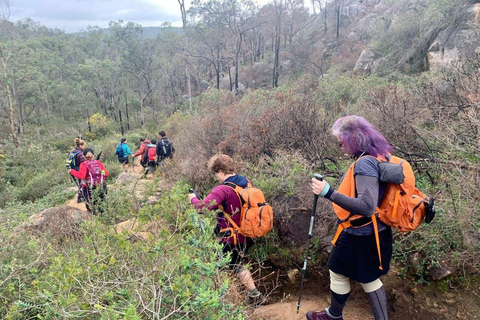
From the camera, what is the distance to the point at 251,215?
108 inches

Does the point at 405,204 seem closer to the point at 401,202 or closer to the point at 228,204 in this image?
the point at 401,202

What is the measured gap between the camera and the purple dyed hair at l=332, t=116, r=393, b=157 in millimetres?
2033

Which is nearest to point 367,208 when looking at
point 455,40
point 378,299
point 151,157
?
point 378,299

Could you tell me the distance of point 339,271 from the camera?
7.44 feet

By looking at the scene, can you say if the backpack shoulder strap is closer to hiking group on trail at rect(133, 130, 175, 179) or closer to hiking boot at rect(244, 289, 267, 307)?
hiking boot at rect(244, 289, 267, 307)

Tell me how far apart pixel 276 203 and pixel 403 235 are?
1.56m

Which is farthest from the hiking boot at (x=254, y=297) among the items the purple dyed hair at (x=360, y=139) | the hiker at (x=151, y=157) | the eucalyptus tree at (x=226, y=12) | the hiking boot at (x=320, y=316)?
the eucalyptus tree at (x=226, y=12)

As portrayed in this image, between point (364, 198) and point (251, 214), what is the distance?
1.13 metres

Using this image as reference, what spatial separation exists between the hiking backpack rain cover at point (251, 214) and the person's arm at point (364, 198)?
952 millimetres

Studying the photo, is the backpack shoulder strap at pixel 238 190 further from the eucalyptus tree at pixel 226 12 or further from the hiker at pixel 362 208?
the eucalyptus tree at pixel 226 12

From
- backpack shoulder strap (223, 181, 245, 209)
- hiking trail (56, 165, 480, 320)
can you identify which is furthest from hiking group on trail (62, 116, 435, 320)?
hiking trail (56, 165, 480, 320)

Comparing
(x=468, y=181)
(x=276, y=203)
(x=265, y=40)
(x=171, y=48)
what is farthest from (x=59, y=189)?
(x=265, y=40)

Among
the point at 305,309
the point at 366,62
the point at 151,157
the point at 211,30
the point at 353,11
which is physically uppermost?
the point at 353,11

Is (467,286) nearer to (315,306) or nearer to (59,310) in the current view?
(315,306)
